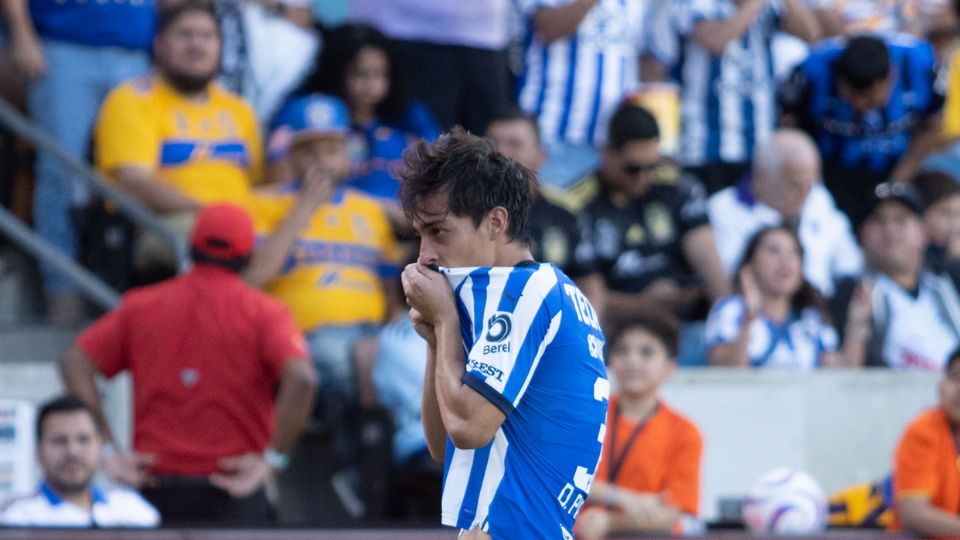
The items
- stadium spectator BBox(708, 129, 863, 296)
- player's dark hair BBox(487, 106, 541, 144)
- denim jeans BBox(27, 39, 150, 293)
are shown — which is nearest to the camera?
denim jeans BBox(27, 39, 150, 293)

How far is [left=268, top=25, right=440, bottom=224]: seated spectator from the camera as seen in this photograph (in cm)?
929

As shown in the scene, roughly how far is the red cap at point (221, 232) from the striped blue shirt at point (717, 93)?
3.51m

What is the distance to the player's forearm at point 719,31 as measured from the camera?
10.4 metres

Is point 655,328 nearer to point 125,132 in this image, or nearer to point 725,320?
point 725,320

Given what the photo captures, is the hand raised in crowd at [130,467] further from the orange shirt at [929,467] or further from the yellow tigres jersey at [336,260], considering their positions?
the orange shirt at [929,467]

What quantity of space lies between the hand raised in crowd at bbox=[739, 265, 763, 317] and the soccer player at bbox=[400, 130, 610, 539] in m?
4.84

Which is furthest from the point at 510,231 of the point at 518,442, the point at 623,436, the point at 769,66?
the point at 769,66

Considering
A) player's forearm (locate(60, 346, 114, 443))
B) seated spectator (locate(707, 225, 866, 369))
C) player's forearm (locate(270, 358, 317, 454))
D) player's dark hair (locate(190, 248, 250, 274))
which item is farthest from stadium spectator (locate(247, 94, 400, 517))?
seated spectator (locate(707, 225, 866, 369))

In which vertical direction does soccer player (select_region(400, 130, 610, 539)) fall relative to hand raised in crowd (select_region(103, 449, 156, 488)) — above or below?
above

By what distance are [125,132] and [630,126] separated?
8.91 feet

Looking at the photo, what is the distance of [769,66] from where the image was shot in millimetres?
10594

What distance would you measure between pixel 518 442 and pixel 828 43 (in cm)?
705

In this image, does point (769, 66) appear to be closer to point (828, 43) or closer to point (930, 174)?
point (828, 43)

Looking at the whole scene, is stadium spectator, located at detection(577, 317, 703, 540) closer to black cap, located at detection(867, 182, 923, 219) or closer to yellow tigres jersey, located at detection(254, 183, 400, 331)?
yellow tigres jersey, located at detection(254, 183, 400, 331)
